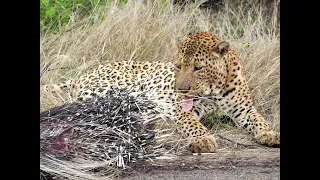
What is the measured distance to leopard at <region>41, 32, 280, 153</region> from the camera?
5.61m

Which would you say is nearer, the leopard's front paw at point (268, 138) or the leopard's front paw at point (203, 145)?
the leopard's front paw at point (203, 145)

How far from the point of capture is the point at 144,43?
6031 millimetres

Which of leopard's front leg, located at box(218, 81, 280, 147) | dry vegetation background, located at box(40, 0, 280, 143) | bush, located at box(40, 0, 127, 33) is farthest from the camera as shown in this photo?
bush, located at box(40, 0, 127, 33)

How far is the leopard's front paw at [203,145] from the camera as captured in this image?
17.8 ft

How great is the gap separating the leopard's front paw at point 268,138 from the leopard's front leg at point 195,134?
39cm

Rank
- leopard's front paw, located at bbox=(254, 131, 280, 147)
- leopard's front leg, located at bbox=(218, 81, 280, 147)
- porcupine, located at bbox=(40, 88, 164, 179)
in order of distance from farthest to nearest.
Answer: leopard's front leg, located at bbox=(218, 81, 280, 147) → leopard's front paw, located at bbox=(254, 131, 280, 147) → porcupine, located at bbox=(40, 88, 164, 179)

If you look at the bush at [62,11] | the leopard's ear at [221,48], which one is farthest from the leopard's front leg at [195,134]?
the bush at [62,11]

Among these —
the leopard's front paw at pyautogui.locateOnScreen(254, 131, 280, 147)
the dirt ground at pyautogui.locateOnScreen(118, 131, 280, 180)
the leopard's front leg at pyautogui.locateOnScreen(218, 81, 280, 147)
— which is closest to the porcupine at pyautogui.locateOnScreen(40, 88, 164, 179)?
the dirt ground at pyautogui.locateOnScreen(118, 131, 280, 180)

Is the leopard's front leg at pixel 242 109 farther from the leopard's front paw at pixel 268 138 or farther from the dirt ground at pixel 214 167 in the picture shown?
the dirt ground at pixel 214 167

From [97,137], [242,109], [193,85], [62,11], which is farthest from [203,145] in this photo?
[62,11]

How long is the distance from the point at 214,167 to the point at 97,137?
0.91 metres

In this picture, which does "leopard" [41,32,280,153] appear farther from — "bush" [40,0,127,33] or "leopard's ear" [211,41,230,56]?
"bush" [40,0,127,33]

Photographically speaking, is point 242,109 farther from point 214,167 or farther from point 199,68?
point 214,167

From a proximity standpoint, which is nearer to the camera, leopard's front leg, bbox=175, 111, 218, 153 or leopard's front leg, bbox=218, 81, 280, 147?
leopard's front leg, bbox=175, 111, 218, 153
